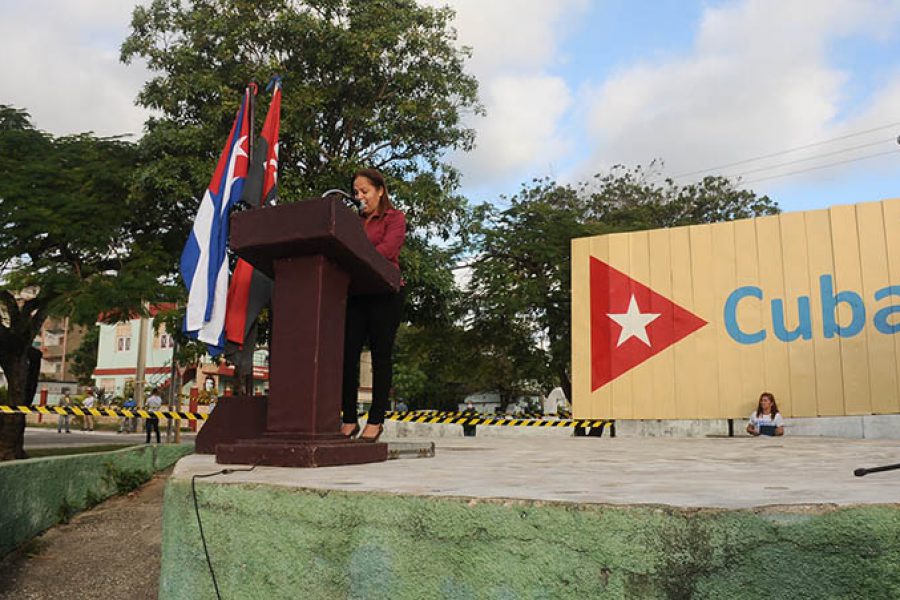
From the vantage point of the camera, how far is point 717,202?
883 inches

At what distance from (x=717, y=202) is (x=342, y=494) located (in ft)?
76.1

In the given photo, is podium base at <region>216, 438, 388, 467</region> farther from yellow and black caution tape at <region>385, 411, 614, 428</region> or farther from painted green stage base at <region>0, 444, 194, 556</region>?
yellow and black caution tape at <region>385, 411, 614, 428</region>

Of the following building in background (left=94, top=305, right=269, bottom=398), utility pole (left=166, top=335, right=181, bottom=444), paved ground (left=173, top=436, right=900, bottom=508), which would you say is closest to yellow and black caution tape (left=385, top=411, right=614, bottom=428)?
utility pole (left=166, top=335, right=181, bottom=444)

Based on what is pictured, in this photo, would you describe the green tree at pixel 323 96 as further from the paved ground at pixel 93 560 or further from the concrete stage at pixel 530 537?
the concrete stage at pixel 530 537

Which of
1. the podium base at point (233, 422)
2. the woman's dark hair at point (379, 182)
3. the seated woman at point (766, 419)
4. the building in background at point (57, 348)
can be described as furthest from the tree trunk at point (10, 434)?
the building in background at point (57, 348)

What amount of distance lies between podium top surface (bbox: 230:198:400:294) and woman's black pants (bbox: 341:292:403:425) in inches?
18.6

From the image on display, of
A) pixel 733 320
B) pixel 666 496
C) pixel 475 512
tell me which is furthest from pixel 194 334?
pixel 733 320

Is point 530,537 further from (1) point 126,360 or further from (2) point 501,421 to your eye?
(1) point 126,360

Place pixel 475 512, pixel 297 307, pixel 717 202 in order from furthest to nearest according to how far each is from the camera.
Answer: pixel 717 202, pixel 297 307, pixel 475 512

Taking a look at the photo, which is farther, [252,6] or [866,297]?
[252,6]

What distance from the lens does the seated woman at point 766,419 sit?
722 cm

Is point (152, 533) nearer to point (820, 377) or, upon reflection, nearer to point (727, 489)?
point (727, 489)

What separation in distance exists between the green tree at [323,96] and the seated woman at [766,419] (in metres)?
6.07

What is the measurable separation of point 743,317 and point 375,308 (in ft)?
21.1
